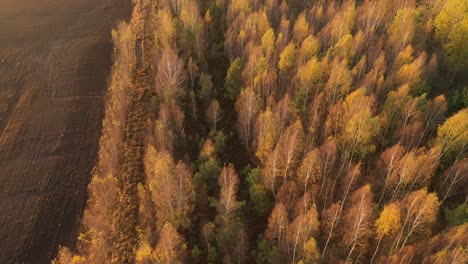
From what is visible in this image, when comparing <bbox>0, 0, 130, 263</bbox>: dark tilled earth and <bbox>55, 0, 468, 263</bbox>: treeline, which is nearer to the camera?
<bbox>55, 0, 468, 263</bbox>: treeline

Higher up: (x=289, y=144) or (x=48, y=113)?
(x=289, y=144)

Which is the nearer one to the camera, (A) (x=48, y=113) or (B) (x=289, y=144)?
(B) (x=289, y=144)

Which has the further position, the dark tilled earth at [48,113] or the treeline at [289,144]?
the dark tilled earth at [48,113]

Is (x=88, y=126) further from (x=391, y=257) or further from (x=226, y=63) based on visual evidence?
(x=391, y=257)

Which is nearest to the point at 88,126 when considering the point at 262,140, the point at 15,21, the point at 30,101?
the point at 30,101
